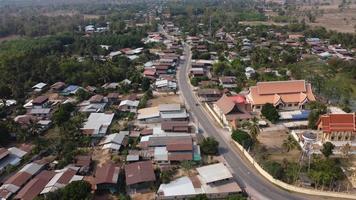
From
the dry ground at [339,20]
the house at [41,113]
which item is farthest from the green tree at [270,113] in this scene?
the dry ground at [339,20]

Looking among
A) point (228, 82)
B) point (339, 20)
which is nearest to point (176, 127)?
point (228, 82)

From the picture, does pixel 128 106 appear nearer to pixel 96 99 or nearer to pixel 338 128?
pixel 96 99

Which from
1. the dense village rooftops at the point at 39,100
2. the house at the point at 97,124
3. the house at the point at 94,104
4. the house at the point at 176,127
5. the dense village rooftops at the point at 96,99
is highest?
the dense village rooftops at the point at 39,100

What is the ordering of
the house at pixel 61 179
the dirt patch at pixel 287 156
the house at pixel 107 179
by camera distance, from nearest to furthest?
the house at pixel 61 179 < the house at pixel 107 179 < the dirt patch at pixel 287 156

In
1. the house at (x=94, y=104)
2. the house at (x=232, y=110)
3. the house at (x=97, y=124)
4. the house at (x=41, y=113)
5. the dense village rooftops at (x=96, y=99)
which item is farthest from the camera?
the dense village rooftops at (x=96, y=99)

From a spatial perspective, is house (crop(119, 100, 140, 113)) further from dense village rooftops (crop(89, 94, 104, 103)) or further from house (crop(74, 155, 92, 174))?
house (crop(74, 155, 92, 174))

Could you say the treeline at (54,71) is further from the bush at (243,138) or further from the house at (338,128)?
the house at (338,128)

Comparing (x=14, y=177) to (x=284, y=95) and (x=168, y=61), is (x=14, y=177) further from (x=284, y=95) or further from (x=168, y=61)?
(x=168, y=61)

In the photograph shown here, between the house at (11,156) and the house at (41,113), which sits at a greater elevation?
the house at (41,113)

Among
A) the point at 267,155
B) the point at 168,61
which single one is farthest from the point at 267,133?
the point at 168,61
